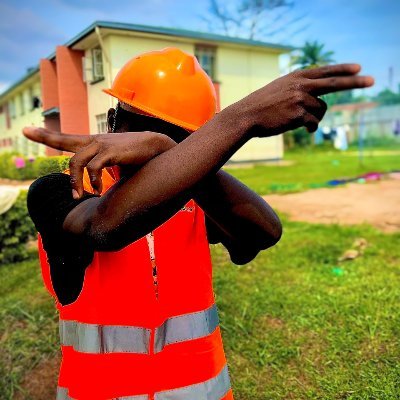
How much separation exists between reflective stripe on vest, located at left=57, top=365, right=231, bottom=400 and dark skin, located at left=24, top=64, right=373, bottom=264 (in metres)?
0.55

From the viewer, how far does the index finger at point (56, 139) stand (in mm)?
768

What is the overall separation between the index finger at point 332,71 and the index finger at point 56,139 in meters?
0.42

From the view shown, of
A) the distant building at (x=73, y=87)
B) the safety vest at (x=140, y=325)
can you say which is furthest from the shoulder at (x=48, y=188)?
the distant building at (x=73, y=87)

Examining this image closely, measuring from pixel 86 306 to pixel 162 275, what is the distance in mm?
223

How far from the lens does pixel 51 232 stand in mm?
1068

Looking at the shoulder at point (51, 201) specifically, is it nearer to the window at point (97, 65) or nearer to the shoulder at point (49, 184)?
the shoulder at point (49, 184)

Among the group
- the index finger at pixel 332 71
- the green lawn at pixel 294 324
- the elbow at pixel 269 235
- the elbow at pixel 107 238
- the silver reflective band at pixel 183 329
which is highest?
the index finger at pixel 332 71

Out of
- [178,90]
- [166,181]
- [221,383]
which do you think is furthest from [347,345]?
[166,181]

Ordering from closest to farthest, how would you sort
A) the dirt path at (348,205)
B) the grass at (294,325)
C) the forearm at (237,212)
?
the forearm at (237,212), the grass at (294,325), the dirt path at (348,205)

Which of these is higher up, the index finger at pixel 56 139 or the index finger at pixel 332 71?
the index finger at pixel 332 71

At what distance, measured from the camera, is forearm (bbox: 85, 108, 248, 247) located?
868 mm

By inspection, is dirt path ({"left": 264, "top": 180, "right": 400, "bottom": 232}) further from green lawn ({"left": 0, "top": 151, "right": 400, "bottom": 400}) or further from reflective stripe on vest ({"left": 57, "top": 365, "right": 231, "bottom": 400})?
reflective stripe on vest ({"left": 57, "top": 365, "right": 231, "bottom": 400})

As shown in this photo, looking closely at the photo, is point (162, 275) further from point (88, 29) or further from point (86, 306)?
point (88, 29)

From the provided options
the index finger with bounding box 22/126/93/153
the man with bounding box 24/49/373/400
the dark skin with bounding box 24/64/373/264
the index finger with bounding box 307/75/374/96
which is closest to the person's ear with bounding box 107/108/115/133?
the man with bounding box 24/49/373/400
